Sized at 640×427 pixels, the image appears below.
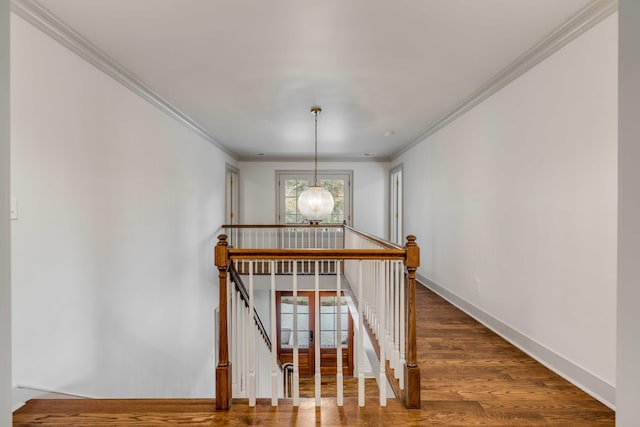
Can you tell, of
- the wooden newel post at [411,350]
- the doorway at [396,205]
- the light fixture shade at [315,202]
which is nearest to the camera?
the wooden newel post at [411,350]

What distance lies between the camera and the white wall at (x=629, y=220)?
2.95 ft

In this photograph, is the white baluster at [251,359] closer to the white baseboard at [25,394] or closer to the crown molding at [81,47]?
the white baseboard at [25,394]

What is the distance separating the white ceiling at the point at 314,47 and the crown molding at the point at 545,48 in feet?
0.21

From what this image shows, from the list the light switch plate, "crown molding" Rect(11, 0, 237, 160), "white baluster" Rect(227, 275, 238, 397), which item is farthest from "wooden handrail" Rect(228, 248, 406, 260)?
"crown molding" Rect(11, 0, 237, 160)

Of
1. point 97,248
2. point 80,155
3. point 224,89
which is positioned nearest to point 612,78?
point 224,89

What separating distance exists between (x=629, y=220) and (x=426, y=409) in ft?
4.84

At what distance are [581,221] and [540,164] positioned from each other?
1.87 feet

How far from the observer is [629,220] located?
0.93 meters

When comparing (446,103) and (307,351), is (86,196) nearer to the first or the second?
(446,103)

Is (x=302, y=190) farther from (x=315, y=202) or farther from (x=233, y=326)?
(x=233, y=326)

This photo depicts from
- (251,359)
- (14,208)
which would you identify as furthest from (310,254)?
(14,208)

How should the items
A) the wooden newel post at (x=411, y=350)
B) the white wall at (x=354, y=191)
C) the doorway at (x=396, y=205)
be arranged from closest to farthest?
1. the wooden newel post at (x=411, y=350)
2. the doorway at (x=396, y=205)
3. the white wall at (x=354, y=191)

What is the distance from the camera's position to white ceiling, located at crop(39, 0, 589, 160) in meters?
1.97

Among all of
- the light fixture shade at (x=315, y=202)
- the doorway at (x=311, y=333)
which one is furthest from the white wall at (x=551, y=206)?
the doorway at (x=311, y=333)
